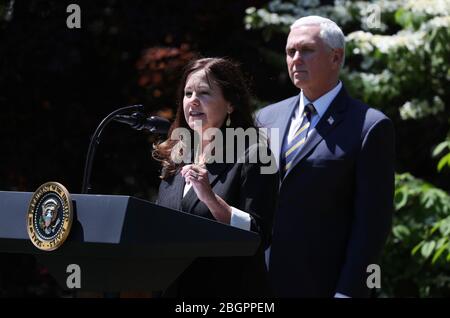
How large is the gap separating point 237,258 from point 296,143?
0.63 meters

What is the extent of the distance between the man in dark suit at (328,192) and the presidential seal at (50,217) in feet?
3.57

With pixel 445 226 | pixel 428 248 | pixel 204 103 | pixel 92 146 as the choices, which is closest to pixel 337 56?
pixel 204 103

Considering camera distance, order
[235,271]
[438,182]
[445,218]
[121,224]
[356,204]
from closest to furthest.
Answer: [121,224], [235,271], [356,204], [445,218], [438,182]

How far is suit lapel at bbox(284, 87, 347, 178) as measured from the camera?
136 inches

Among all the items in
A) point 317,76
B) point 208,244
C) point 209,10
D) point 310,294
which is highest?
point 209,10

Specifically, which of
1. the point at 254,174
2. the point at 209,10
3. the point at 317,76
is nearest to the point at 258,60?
the point at 209,10

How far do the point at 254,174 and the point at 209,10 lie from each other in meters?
4.95

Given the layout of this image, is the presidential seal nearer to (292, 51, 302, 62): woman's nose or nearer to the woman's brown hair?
the woman's brown hair

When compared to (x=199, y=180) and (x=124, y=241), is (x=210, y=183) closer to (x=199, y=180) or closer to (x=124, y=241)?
(x=199, y=180)

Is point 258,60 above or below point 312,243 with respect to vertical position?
above

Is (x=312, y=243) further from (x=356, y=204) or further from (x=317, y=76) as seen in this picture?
(x=317, y=76)

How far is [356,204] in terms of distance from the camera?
3.38 m

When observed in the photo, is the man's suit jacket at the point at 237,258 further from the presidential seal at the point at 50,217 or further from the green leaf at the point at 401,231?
the green leaf at the point at 401,231

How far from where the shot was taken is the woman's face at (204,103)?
314cm
